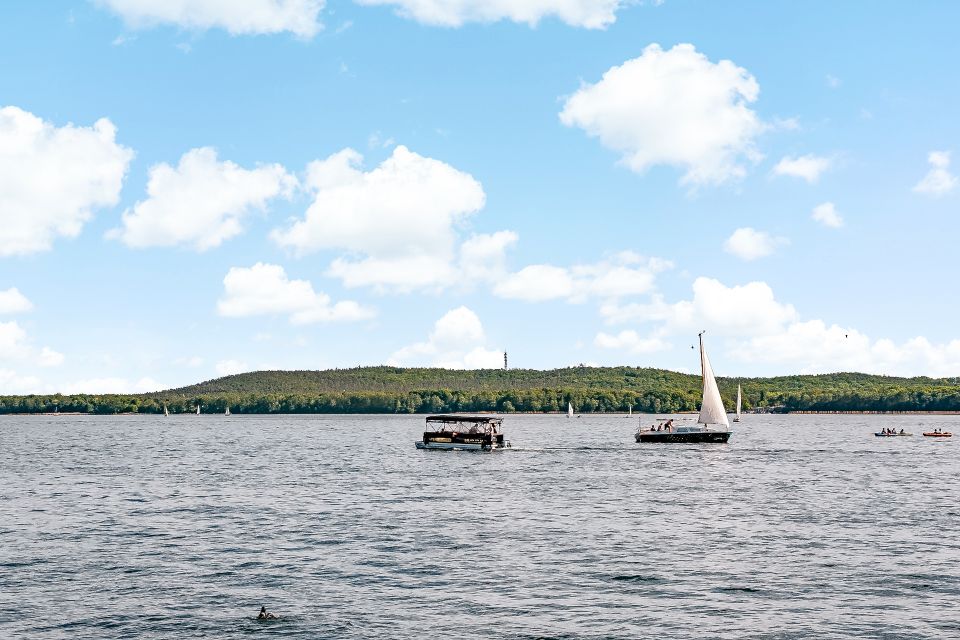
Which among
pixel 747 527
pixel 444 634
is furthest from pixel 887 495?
pixel 444 634

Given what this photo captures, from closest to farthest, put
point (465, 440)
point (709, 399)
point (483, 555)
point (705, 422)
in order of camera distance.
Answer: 1. point (483, 555)
2. point (465, 440)
3. point (709, 399)
4. point (705, 422)

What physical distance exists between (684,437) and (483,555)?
355ft

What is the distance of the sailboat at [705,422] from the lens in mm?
148125

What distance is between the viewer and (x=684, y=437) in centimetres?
15562

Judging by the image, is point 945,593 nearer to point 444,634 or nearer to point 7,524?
point 444,634

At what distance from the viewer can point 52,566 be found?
49469mm

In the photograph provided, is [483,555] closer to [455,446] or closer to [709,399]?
[455,446]

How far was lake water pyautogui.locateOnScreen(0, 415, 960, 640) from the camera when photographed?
38688mm

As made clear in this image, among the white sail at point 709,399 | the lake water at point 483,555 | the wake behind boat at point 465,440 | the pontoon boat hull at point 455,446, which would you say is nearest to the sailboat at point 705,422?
the white sail at point 709,399

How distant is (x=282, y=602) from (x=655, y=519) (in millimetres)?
31424

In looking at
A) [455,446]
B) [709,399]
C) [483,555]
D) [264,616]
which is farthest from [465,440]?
[264,616]

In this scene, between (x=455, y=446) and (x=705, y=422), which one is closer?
(x=455, y=446)

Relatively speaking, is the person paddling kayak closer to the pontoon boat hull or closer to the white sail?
the pontoon boat hull

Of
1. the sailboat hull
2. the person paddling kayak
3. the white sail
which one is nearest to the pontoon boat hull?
the sailboat hull
